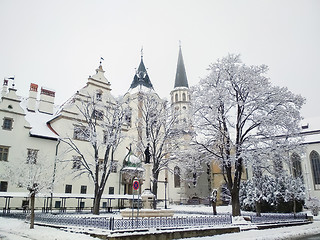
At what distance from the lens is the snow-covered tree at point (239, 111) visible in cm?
2117

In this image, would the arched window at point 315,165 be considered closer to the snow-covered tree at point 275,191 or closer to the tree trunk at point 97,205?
the snow-covered tree at point 275,191

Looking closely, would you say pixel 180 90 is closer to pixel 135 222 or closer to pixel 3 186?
pixel 3 186

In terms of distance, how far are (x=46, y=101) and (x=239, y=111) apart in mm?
27133

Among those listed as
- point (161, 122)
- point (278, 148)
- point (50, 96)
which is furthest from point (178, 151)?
point (50, 96)

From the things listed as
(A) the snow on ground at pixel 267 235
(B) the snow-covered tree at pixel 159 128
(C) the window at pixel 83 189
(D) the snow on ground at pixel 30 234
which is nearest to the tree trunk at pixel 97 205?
(B) the snow-covered tree at pixel 159 128

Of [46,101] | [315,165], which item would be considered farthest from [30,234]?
[315,165]

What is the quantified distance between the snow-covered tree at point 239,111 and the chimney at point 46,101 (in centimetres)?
2335

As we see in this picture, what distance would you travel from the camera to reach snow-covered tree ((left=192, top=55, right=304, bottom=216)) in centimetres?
2117

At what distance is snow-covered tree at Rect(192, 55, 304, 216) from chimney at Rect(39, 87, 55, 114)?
76.6 feet

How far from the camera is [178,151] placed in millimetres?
28828

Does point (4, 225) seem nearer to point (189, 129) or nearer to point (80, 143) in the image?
point (189, 129)

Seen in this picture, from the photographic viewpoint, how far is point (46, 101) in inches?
1497

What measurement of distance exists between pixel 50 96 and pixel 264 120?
2929 cm

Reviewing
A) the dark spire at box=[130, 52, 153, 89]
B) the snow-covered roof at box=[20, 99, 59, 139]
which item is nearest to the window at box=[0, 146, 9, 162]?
the snow-covered roof at box=[20, 99, 59, 139]
